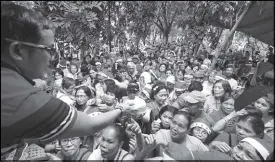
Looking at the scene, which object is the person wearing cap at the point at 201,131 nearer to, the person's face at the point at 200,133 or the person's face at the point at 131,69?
the person's face at the point at 200,133

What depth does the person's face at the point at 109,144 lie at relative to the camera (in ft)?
8.15

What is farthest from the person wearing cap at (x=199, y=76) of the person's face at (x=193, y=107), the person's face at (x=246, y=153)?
the person's face at (x=246, y=153)

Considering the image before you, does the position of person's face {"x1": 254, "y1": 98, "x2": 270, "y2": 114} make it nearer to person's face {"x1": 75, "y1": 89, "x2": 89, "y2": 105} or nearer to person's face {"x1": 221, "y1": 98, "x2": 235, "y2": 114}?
person's face {"x1": 221, "y1": 98, "x2": 235, "y2": 114}

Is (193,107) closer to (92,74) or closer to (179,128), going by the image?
(179,128)

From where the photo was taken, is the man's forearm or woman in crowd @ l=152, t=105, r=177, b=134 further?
woman in crowd @ l=152, t=105, r=177, b=134

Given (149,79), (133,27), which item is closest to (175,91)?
(149,79)

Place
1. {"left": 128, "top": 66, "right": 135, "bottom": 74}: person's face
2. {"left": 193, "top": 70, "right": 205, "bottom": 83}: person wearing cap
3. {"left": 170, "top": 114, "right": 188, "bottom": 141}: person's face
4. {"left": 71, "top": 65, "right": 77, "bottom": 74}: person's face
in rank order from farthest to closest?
{"left": 128, "top": 66, "right": 135, "bottom": 74}: person's face
{"left": 71, "top": 65, "right": 77, "bottom": 74}: person's face
{"left": 193, "top": 70, "right": 205, "bottom": 83}: person wearing cap
{"left": 170, "top": 114, "right": 188, "bottom": 141}: person's face

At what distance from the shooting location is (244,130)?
8.80 ft

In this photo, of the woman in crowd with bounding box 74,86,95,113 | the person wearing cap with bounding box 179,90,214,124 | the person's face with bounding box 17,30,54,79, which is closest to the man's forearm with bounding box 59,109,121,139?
the person's face with bounding box 17,30,54,79

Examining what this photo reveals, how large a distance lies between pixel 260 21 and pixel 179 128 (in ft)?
6.11

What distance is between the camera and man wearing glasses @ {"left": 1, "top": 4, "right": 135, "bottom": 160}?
3.93 feet

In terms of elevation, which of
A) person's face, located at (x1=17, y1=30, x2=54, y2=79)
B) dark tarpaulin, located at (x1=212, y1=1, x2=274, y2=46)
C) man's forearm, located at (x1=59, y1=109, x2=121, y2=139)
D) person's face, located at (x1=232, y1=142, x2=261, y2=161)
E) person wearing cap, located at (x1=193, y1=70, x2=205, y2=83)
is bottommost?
person's face, located at (x1=232, y1=142, x2=261, y2=161)

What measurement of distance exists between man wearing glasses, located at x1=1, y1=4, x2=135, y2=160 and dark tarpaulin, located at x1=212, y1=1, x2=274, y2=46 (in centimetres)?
112

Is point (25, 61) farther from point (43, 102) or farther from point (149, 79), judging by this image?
point (149, 79)
